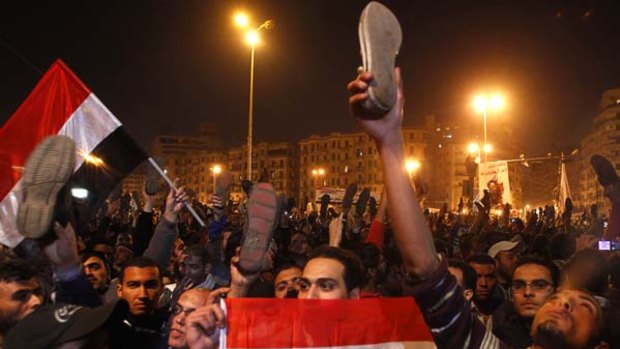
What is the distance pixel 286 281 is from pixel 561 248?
4.62 meters

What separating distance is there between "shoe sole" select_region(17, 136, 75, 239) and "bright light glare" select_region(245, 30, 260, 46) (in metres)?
19.5

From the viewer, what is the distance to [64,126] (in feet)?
22.6

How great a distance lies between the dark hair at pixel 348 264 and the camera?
4.43 meters

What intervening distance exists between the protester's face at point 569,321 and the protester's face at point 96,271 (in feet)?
13.7

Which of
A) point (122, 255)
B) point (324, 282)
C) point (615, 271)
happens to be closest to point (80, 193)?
point (122, 255)

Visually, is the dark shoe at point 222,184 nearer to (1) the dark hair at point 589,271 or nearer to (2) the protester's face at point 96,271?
(2) the protester's face at point 96,271

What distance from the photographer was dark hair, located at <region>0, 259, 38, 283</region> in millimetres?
4078

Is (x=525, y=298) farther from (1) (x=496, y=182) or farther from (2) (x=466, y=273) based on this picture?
(1) (x=496, y=182)

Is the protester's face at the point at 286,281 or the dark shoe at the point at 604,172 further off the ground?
the dark shoe at the point at 604,172

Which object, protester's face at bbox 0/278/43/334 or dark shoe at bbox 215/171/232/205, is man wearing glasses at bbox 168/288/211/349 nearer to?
protester's face at bbox 0/278/43/334

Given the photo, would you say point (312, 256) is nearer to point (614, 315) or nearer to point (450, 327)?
point (450, 327)

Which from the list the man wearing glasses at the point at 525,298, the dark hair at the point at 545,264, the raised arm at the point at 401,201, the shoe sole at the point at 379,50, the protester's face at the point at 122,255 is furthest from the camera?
the protester's face at the point at 122,255

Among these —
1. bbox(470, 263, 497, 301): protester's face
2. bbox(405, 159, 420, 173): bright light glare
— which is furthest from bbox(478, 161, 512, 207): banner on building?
bbox(470, 263, 497, 301): protester's face

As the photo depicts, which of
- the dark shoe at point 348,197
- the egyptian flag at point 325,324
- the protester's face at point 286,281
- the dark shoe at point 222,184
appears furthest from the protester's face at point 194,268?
the dark shoe at point 348,197
